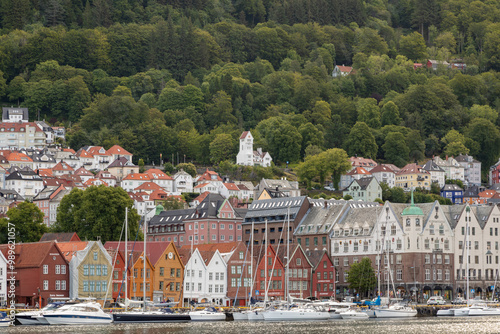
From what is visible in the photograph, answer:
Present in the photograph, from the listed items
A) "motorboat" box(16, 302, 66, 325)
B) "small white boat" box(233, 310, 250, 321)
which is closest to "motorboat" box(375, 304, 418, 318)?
"small white boat" box(233, 310, 250, 321)

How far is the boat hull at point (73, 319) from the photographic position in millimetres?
84688

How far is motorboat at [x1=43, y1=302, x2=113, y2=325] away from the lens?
84.8 meters

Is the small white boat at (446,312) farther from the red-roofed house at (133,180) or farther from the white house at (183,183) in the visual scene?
the red-roofed house at (133,180)

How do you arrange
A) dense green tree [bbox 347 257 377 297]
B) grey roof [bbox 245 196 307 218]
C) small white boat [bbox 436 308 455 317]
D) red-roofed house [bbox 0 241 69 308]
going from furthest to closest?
1. grey roof [bbox 245 196 307 218]
2. dense green tree [bbox 347 257 377 297]
3. small white boat [bbox 436 308 455 317]
4. red-roofed house [bbox 0 241 69 308]

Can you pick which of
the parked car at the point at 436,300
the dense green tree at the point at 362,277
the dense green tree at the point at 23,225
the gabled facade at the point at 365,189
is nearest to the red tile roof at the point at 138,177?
the gabled facade at the point at 365,189

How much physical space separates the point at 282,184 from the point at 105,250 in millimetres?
85592

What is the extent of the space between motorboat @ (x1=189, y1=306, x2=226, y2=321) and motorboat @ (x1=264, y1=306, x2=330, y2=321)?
4.42 m

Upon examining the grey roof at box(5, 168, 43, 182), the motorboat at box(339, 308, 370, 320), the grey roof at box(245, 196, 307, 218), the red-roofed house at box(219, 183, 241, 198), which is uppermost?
the grey roof at box(5, 168, 43, 182)

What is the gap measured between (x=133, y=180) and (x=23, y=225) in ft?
261

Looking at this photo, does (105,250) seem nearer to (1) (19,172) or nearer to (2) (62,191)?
(2) (62,191)

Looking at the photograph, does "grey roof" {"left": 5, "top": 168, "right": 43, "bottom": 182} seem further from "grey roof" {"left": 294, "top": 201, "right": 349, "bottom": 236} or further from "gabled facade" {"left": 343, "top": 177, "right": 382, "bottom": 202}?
"grey roof" {"left": 294, "top": 201, "right": 349, "bottom": 236}

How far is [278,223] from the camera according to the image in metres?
127

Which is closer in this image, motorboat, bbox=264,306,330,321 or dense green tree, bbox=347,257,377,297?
motorboat, bbox=264,306,330,321

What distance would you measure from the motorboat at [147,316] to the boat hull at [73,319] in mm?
1386
